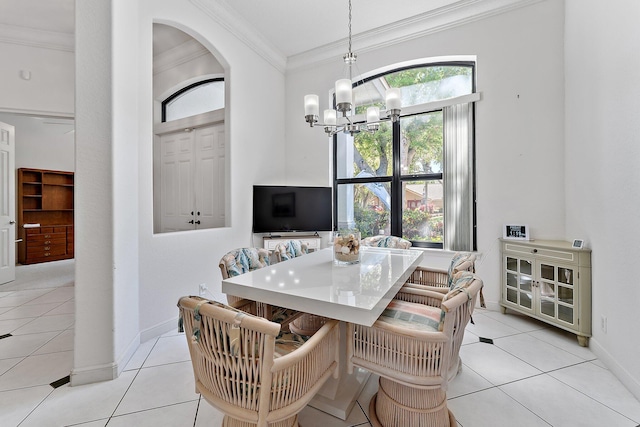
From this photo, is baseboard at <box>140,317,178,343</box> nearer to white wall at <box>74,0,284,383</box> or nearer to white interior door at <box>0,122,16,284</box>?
white wall at <box>74,0,284,383</box>

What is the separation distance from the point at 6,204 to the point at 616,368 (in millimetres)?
7417

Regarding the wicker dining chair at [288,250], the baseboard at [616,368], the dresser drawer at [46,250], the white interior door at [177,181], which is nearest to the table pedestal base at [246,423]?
the wicker dining chair at [288,250]

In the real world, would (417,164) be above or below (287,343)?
above

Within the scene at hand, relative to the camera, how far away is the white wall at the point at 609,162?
1.75 m

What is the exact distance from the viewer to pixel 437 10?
3.25m

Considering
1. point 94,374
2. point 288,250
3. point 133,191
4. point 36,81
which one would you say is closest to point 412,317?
point 288,250

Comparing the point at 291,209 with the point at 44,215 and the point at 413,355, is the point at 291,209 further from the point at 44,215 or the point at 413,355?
the point at 44,215

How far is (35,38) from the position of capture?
3.52 m

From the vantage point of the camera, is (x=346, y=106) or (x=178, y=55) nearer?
(x=346, y=106)

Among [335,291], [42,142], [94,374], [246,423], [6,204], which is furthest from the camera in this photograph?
[42,142]

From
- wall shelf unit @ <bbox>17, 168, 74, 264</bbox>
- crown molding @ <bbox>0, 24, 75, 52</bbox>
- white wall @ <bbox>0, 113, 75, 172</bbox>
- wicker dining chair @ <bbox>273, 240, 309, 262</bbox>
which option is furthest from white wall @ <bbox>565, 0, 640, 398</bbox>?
wall shelf unit @ <bbox>17, 168, 74, 264</bbox>

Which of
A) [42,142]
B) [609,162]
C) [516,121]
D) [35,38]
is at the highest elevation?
[35,38]

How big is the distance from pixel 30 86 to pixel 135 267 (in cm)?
A: 336

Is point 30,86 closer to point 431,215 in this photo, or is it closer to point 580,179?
point 431,215
